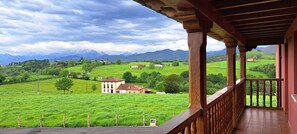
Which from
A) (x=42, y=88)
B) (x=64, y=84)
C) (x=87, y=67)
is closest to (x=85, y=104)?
(x=64, y=84)

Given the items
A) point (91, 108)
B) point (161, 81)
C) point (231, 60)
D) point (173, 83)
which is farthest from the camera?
point (161, 81)

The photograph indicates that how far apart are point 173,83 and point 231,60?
29.5m

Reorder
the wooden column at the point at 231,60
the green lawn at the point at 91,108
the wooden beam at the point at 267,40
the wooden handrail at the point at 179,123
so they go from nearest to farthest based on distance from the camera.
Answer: the wooden handrail at the point at 179,123 → the wooden column at the point at 231,60 → the wooden beam at the point at 267,40 → the green lawn at the point at 91,108

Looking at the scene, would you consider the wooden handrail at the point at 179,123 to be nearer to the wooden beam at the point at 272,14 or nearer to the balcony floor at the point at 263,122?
the wooden beam at the point at 272,14

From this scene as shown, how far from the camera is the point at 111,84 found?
40.0 metres

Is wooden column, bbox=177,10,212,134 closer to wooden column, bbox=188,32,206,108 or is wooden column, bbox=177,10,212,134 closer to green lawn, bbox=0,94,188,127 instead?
wooden column, bbox=188,32,206,108

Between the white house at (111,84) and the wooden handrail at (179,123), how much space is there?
36973mm

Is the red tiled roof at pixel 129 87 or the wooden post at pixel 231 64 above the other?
the wooden post at pixel 231 64

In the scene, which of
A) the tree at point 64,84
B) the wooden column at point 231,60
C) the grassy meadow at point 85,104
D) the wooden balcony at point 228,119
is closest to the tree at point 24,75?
the grassy meadow at point 85,104

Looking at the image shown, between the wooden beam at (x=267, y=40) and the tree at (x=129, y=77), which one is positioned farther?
the tree at (x=129, y=77)

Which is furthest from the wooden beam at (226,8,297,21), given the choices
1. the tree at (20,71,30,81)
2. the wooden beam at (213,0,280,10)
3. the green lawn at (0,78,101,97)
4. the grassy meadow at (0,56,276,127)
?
the green lawn at (0,78,101,97)

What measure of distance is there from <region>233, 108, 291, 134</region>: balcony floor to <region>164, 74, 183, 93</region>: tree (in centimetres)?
Result: 2707

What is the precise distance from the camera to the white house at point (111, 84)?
38.9 meters

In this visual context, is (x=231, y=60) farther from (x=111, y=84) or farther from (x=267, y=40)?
(x=111, y=84)
